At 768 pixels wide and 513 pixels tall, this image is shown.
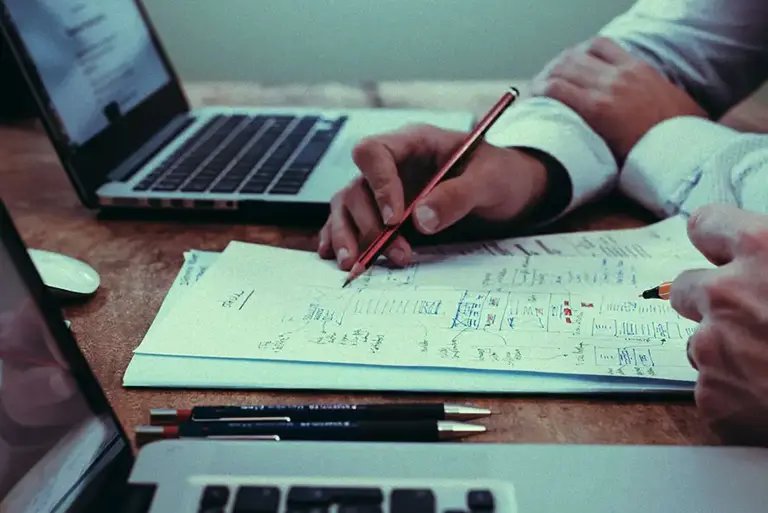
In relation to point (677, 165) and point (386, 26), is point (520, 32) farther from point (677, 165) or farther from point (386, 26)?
point (677, 165)

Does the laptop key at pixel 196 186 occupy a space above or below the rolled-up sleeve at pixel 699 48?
above

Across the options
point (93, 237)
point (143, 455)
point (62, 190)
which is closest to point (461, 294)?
point (143, 455)

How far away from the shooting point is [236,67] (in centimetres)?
145

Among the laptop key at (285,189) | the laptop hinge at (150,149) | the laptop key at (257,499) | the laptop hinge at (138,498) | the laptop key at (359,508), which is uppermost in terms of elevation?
the laptop hinge at (150,149)

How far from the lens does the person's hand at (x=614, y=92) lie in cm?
69

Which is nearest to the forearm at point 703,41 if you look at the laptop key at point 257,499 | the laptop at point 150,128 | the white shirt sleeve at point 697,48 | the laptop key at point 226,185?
the white shirt sleeve at point 697,48

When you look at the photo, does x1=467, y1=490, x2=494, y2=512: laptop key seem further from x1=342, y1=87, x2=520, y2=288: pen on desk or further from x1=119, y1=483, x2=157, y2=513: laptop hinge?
x1=342, y1=87, x2=520, y2=288: pen on desk

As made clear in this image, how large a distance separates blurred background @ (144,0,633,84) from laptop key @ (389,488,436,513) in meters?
1.21

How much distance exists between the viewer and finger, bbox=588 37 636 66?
0.74 meters

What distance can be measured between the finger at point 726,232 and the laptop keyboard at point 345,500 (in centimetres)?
19

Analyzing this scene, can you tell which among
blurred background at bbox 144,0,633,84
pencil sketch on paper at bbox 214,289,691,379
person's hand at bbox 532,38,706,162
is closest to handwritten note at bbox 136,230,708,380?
pencil sketch on paper at bbox 214,289,691,379

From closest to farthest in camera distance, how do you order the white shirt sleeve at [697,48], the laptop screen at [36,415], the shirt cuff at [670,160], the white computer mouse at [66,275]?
1. the laptop screen at [36,415]
2. the white computer mouse at [66,275]
3. the shirt cuff at [670,160]
4. the white shirt sleeve at [697,48]

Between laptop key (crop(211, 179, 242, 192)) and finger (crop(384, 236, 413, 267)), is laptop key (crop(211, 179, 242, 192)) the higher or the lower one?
the higher one

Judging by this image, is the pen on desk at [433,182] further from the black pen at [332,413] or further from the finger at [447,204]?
the black pen at [332,413]
